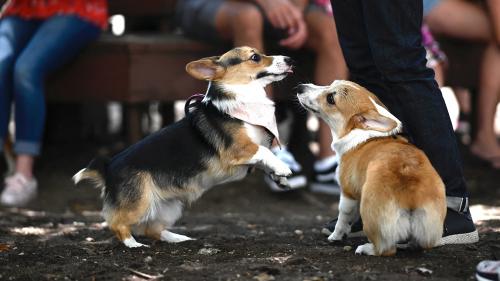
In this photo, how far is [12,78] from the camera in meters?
6.25

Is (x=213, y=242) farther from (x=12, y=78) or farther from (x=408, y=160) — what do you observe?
(x=12, y=78)

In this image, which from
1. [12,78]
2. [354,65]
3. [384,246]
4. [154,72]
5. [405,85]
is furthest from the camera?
[154,72]

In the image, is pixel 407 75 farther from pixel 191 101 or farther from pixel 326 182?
pixel 326 182

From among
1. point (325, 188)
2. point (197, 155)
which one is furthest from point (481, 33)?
point (197, 155)

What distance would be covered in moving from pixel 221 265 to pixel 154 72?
3187 millimetres

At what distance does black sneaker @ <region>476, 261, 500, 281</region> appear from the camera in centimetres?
334

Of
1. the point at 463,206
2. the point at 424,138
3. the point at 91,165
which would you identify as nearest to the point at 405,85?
the point at 424,138

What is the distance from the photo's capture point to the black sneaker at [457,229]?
408cm

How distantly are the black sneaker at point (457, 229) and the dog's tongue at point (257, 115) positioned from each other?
1008mm

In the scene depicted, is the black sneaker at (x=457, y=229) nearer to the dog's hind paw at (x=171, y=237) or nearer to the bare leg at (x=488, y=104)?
the dog's hind paw at (x=171, y=237)

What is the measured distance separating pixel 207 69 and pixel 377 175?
1.31 meters

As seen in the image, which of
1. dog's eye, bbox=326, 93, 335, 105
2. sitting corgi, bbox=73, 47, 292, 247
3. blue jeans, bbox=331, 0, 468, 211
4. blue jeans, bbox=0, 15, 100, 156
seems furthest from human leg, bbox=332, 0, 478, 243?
Answer: blue jeans, bbox=0, 15, 100, 156

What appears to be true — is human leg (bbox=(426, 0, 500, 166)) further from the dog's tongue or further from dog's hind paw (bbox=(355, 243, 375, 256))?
dog's hind paw (bbox=(355, 243, 375, 256))

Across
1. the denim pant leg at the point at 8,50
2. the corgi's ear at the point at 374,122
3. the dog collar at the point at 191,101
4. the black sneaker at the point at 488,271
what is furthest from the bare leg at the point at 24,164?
the black sneaker at the point at 488,271
